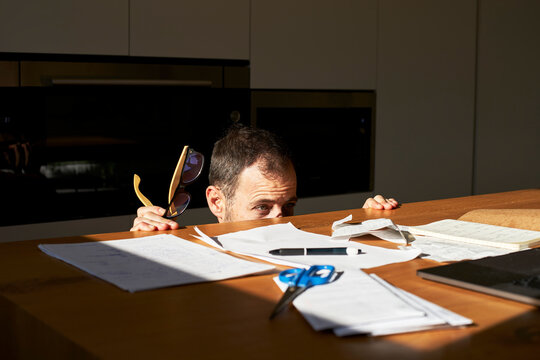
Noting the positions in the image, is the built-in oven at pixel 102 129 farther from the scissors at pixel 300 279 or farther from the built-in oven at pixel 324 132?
the scissors at pixel 300 279

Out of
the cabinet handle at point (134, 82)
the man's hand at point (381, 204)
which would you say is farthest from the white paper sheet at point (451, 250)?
the cabinet handle at point (134, 82)

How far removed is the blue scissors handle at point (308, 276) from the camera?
2.45 ft

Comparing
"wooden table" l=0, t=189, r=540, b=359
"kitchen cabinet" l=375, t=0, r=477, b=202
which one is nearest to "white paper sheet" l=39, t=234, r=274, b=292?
"wooden table" l=0, t=189, r=540, b=359

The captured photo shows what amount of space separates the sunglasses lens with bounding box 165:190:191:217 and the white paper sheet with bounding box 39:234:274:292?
0.54 feet

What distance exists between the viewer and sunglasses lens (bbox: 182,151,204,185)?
3.95 ft

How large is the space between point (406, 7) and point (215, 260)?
9.23 ft

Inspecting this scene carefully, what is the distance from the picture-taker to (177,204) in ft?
4.00

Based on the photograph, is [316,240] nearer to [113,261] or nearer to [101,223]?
[113,261]

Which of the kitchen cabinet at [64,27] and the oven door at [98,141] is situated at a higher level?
the kitchen cabinet at [64,27]

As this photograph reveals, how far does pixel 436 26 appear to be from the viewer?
355 cm

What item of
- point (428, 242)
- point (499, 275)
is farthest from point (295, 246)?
point (499, 275)

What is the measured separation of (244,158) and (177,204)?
47 centimetres

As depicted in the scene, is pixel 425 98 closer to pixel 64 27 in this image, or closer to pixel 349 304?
pixel 64 27

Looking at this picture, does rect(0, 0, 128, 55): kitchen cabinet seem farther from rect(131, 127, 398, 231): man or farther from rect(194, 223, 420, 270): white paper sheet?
rect(194, 223, 420, 270): white paper sheet
